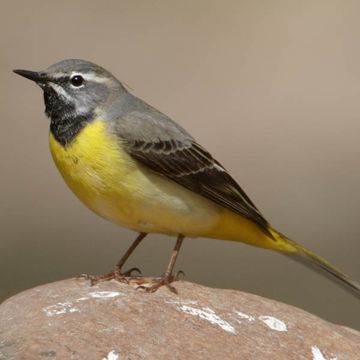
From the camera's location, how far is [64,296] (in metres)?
11.1

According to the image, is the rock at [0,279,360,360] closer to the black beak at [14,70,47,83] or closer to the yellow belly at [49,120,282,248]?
the yellow belly at [49,120,282,248]

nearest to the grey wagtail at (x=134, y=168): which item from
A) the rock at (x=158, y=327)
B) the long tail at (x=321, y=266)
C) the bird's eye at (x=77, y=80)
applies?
the bird's eye at (x=77, y=80)

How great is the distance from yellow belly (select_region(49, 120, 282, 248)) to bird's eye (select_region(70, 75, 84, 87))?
1.38 ft

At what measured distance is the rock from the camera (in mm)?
10250

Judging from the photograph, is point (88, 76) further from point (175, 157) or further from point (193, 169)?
point (193, 169)

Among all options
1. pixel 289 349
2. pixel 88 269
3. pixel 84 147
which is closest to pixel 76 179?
pixel 84 147

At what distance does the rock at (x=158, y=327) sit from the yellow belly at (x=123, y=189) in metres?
0.51

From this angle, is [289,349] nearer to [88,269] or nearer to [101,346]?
[101,346]

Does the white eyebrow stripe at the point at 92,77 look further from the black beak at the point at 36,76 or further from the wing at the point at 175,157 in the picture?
the wing at the point at 175,157

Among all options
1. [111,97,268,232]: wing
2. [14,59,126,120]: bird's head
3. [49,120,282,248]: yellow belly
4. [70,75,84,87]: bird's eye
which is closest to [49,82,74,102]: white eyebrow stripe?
[14,59,126,120]: bird's head

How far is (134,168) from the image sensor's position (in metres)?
11.6

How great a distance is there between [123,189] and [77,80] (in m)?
1.16

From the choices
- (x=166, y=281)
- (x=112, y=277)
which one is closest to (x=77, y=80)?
(x=112, y=277)

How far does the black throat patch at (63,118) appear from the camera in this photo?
11.7 m
